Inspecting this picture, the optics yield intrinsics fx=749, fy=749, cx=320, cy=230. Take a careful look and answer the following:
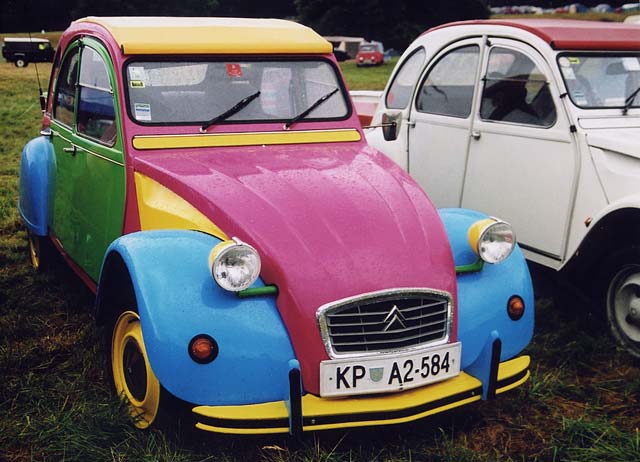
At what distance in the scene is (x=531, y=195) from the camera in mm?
4809

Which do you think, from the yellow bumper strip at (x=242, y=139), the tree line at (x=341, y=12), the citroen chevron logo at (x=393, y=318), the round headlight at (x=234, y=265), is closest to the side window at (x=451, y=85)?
the yellow bumper strip at (x=242, y=139)

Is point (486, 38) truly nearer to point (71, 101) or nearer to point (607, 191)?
point (607, 191)

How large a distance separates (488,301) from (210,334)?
4.06ft

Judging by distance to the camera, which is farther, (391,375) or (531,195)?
(531,195)

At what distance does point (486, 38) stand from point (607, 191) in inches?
60.1

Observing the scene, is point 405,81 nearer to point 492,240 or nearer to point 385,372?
point 492,240

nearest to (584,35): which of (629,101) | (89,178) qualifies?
(629,101)

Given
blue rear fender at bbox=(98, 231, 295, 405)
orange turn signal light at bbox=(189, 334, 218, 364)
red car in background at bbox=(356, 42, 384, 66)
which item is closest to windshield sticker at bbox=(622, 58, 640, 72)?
blue rear fender at bbox=(98, 231, 295, 405)

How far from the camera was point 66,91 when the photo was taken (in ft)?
15.9

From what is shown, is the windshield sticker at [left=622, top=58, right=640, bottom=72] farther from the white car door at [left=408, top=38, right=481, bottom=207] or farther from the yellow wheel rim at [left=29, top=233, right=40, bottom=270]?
the yellow wheel rim at [left=29, top=233, right=40, bottom=270]

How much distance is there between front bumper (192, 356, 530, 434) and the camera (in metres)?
2.79

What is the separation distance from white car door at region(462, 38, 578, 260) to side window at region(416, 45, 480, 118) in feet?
0.48

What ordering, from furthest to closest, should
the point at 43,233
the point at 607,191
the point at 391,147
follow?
the point at 391,147
the point at 43,233
the point at 607,191

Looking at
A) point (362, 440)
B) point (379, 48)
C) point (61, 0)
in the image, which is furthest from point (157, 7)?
point (362, 440)
